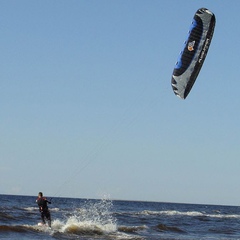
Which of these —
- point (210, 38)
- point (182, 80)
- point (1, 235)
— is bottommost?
point (1, 235)

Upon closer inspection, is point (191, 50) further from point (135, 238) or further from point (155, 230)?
point (155, 230)

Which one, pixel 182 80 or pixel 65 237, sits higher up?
pixel 182 80

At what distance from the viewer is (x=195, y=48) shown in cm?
1997

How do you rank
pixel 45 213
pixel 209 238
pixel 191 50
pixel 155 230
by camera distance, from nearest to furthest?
pixel 191 50 → pixel 45 213 → pixel 209 238 → pixel 155 230

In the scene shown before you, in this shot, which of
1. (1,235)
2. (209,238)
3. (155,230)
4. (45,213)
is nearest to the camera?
(1,235)

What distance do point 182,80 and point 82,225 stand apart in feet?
28.3

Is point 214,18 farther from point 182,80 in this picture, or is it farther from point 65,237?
point 65,237

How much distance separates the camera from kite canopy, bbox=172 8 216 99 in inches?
786

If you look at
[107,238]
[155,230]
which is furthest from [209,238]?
[107,238]

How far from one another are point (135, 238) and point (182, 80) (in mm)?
6460

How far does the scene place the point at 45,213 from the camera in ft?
75.7

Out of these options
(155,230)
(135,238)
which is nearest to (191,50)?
(135,238)

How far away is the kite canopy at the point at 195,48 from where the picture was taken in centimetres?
1995

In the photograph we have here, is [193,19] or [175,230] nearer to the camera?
[193,19]
